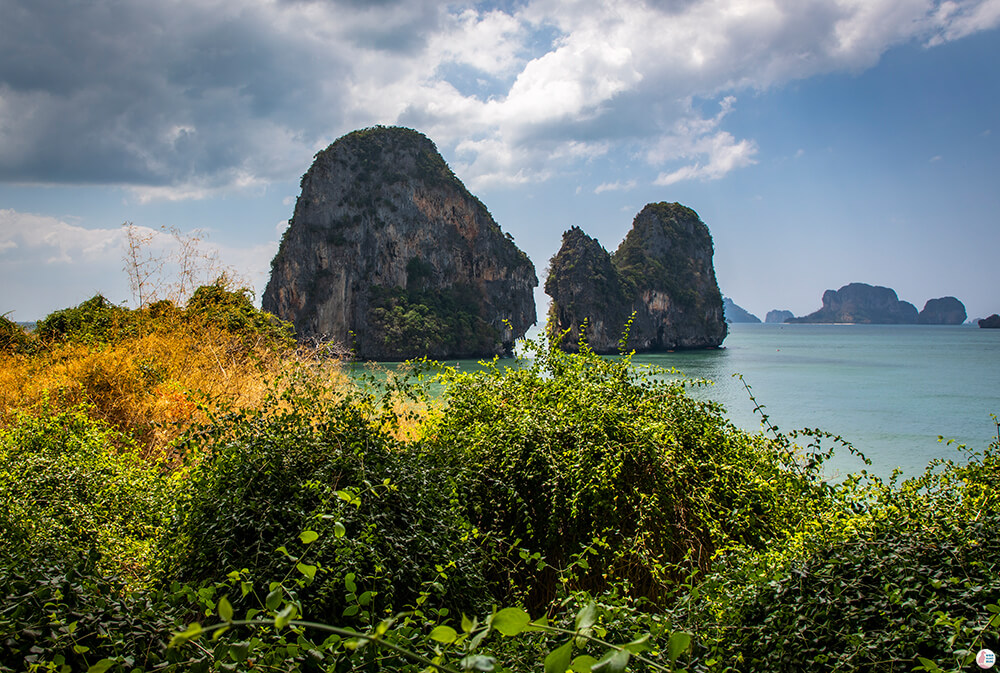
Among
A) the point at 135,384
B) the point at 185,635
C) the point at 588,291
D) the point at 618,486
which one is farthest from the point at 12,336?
the point at 588,291

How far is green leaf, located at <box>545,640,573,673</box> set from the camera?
855 millimetres

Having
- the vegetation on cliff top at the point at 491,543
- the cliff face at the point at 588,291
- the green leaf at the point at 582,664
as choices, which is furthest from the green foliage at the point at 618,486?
the cliff face at the point at 588,291

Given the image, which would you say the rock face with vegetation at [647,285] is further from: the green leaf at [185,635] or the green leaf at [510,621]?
the green leaf at [185,635]

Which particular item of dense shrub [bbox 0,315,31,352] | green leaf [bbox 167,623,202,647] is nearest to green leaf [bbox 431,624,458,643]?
green leaf [bbox 167,623,202,647]

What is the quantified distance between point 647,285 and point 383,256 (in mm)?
34453

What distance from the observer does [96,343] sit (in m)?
10.9

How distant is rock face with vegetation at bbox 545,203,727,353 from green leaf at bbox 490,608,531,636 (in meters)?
65.9

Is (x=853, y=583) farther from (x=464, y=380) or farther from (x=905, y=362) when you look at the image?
(x=905, y=362)

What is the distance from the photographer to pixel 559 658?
87 cm

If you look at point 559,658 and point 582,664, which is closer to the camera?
point 559,658

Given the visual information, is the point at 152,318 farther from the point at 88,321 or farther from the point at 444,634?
the point at 444,634

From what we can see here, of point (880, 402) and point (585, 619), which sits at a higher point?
point (585, 619)

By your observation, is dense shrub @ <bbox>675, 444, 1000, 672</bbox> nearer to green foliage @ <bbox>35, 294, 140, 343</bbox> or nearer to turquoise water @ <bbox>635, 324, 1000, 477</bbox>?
turquoise water @ <bbox>635, 324, 1000, 477</bbox>

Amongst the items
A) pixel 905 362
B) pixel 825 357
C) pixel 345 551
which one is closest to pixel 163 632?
pixel 345 551
